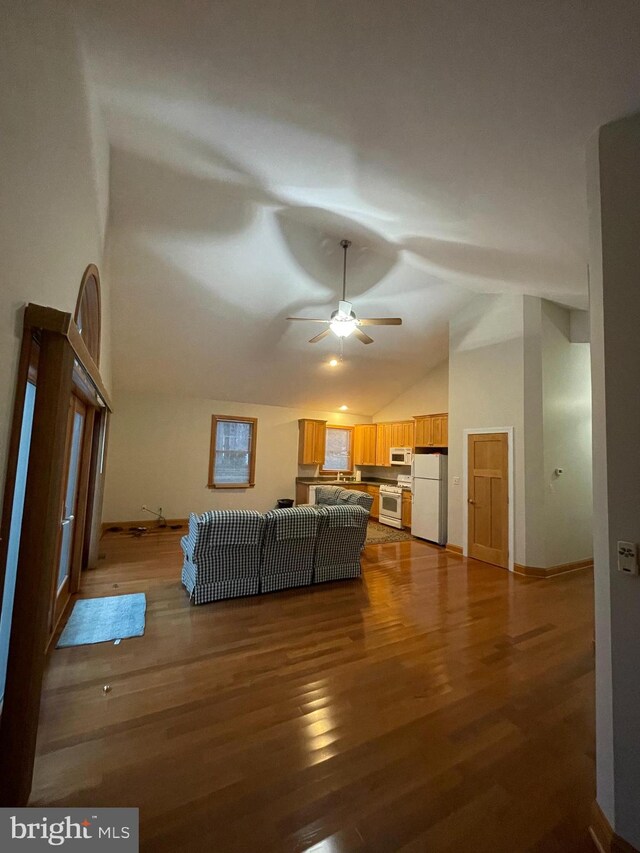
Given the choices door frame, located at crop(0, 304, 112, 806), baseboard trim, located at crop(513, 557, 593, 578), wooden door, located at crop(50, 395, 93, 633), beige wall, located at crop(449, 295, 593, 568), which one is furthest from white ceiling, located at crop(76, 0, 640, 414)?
baseboard trim, located at crop(513, 557, 593, 578)

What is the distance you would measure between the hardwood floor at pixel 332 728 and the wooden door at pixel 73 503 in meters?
0.86

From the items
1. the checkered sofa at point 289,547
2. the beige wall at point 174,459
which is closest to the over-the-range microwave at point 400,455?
the beige wall at point 174,459

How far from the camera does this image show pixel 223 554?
330 centimetres

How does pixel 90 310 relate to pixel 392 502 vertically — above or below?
above

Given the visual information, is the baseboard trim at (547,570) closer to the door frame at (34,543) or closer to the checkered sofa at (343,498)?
the checkered sofa at (343,498)

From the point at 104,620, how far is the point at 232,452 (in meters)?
4.63

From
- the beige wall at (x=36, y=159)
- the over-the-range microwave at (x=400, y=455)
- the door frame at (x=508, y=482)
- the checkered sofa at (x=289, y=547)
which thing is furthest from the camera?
the over-the-range microwave at (x=400, y=455)

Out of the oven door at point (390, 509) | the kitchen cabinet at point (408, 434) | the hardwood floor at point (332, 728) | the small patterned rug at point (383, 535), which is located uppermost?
the kitchen cabinet at point (408, 434)

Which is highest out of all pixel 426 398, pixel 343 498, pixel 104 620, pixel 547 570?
pixel 426 398

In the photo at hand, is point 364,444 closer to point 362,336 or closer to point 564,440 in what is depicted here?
point 564,440

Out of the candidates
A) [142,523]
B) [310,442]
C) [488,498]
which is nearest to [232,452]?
[310,442]

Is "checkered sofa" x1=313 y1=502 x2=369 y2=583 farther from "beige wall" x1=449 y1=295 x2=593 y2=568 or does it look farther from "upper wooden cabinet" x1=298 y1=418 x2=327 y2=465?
"upper wooden cabinet" x1=298 y1=418 x2=327 y2=465

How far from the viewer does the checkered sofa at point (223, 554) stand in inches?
125

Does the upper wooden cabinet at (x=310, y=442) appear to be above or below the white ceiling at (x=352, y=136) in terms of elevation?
below
